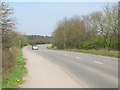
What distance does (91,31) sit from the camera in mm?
67000

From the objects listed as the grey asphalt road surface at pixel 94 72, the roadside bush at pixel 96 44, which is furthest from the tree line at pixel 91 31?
the grey asphalt road surface at pixel 94 72

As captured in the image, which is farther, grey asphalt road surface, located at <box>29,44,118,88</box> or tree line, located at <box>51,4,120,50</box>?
tree line, located at <box>51,4,120,50</box>

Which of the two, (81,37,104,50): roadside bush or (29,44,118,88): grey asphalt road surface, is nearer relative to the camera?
(29,44,118,88): grey asphalt road surface

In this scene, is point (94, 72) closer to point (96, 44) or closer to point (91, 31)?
point (96, 44)

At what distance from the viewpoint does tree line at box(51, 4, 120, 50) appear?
5481 centimetres

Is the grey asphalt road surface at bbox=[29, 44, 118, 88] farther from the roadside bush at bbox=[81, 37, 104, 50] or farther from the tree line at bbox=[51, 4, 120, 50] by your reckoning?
the roadside bush at bbox=[81, 37, 104, 50]

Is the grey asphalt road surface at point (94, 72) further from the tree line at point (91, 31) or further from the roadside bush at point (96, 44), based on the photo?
the roadside bush at point (96, 44)

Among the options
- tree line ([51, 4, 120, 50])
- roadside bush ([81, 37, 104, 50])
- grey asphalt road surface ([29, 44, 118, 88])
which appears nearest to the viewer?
grey asphalt road surface ([29, 44, 118, 88])

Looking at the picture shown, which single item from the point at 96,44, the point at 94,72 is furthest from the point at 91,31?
the point at 94,72

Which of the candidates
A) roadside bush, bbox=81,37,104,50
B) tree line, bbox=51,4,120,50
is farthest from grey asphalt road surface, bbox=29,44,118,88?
roadside bush, bbox=81,37,104,50

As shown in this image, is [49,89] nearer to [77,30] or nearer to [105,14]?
[105,14]

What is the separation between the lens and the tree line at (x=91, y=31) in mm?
54812

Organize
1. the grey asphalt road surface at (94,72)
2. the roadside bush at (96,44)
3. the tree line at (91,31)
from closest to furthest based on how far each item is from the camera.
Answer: the grey asphalt road surface at (94,72) → the tree line at (91,31) → the roadside bush at (96,44)

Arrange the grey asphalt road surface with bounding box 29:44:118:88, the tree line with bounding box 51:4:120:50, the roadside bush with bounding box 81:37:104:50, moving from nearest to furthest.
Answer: the grey asphalt road surface with bounding box 29:44:118:88, the tree line with bounding box 51:4:120:50, the roadside bush with bounding box 81:37:104:50
